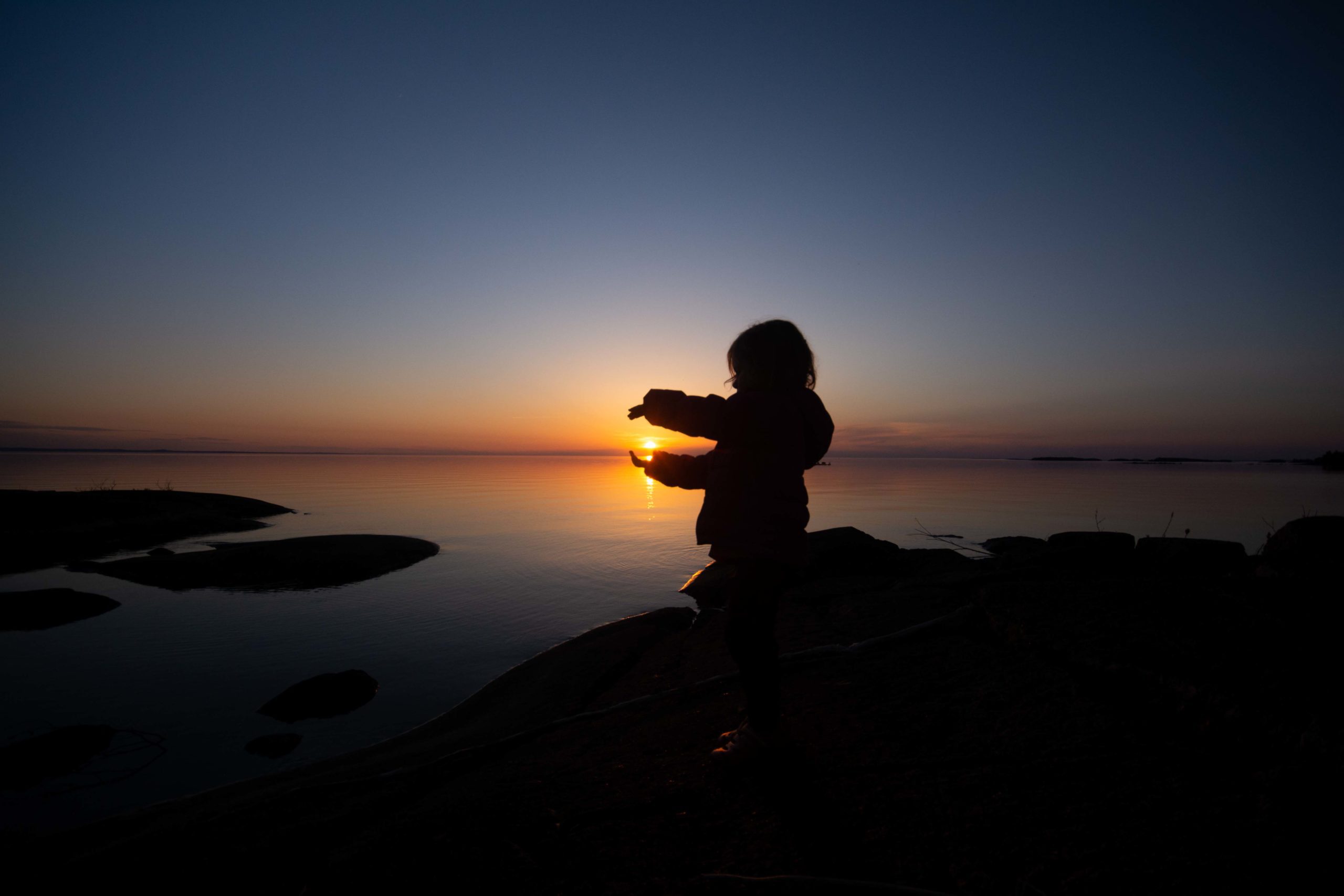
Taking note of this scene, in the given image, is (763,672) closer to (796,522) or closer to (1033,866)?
(796,522)

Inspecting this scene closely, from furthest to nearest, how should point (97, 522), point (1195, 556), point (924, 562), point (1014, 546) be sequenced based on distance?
point (97, 522), point (1014, 546), point (924, 562), point (1195, 556)

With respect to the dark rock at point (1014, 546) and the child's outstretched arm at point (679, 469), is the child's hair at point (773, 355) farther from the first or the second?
the dark rock at point (1014, 546)

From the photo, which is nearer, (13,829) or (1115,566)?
(13,829)

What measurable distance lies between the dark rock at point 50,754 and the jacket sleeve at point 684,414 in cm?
625

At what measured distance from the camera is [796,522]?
3.11 metres

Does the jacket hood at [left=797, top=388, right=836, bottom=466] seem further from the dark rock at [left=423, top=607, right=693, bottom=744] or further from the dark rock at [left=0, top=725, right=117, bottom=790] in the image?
the dark rock at [left=0, top=725, right=117, bottom=790]

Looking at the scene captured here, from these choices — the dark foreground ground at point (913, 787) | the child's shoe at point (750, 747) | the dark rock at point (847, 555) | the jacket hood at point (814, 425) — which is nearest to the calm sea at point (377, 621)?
the dark foreground ground at point (913, 787)

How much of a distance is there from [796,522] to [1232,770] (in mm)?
2076

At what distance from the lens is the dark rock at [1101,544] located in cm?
762

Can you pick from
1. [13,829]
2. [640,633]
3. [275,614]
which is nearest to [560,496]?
[275,614]

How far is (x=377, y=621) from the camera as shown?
31.8ft

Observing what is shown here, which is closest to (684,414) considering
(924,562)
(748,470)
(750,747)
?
(748,470)

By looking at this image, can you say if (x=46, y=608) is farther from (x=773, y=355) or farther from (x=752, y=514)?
(x=773, y=355)

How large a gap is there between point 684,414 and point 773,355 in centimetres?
75
